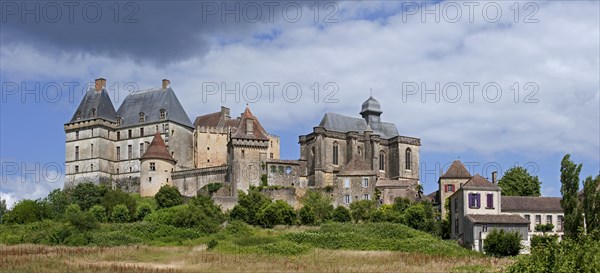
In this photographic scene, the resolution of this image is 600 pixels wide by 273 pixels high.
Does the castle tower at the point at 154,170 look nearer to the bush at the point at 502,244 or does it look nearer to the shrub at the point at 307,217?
the shrub at the point at 307,217

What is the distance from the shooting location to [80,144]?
3765 inches

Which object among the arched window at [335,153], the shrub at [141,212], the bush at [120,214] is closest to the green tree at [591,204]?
the shrub at [141,212]

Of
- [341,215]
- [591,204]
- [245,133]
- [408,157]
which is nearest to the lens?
[591,204]

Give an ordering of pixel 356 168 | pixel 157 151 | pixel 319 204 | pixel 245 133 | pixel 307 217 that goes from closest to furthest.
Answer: pixel 307 217, pixel 319 204, pixel 356 168, pixel 245 133, pixel 157 151

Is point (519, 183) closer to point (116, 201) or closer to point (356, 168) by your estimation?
point (356, 168)

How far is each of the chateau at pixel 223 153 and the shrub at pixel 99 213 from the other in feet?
33.1

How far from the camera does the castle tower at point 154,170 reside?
88.6 meters

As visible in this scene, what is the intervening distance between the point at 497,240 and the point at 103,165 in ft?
153

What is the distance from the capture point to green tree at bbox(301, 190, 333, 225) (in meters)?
76.6

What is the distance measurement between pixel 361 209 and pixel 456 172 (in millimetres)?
8466

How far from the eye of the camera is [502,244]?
59.9 m

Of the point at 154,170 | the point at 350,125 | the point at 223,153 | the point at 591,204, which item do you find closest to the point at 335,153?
the point at 350,125

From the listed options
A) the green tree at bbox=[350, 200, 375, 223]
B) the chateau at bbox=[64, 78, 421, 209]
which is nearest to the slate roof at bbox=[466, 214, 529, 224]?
the green tree at bbox=[350, 200, 375, 223]

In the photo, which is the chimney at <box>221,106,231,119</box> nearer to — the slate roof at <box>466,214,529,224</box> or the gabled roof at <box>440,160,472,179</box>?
the gabled roof at <box>440,160,472,179</box>
